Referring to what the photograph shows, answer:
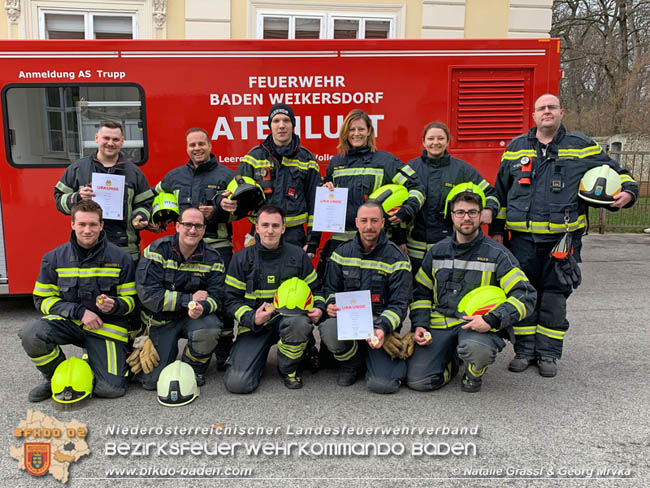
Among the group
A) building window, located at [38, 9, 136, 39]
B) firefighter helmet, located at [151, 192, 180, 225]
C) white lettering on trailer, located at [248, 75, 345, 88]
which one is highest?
building window, located at [38, 9, 136, 39]

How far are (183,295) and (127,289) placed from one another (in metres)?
0.39

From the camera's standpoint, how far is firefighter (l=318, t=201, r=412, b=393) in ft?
12.7

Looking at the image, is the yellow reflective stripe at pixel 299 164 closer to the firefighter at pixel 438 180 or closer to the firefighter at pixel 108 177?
the firefighter at pixel 438 180

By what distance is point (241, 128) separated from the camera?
18.3ft

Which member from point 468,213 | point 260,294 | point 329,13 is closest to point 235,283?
point 260,294

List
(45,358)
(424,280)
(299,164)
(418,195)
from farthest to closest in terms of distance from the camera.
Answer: (299,164)
(418,195)
(424,280)
(45,358)

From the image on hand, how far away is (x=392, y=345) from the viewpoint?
3.92 metres

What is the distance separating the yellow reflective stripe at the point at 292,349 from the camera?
391cm

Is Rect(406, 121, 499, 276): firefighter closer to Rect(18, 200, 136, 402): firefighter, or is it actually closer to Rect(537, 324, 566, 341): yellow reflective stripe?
Rect(537, 324, 566, 341): yellow reflective stripe

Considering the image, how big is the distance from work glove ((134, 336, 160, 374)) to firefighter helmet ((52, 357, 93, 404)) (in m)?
0.36

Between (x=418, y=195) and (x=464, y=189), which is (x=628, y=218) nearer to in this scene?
(x=464, y=189)

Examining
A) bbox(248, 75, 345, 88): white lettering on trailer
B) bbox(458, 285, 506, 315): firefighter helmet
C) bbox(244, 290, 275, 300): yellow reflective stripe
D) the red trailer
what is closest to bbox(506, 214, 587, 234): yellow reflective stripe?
bbox(458, 285, 506, 315): firefighter helmet

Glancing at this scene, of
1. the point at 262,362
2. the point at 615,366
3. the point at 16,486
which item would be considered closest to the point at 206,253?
the point at 262,362

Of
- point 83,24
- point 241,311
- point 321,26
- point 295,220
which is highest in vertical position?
point 321,26
